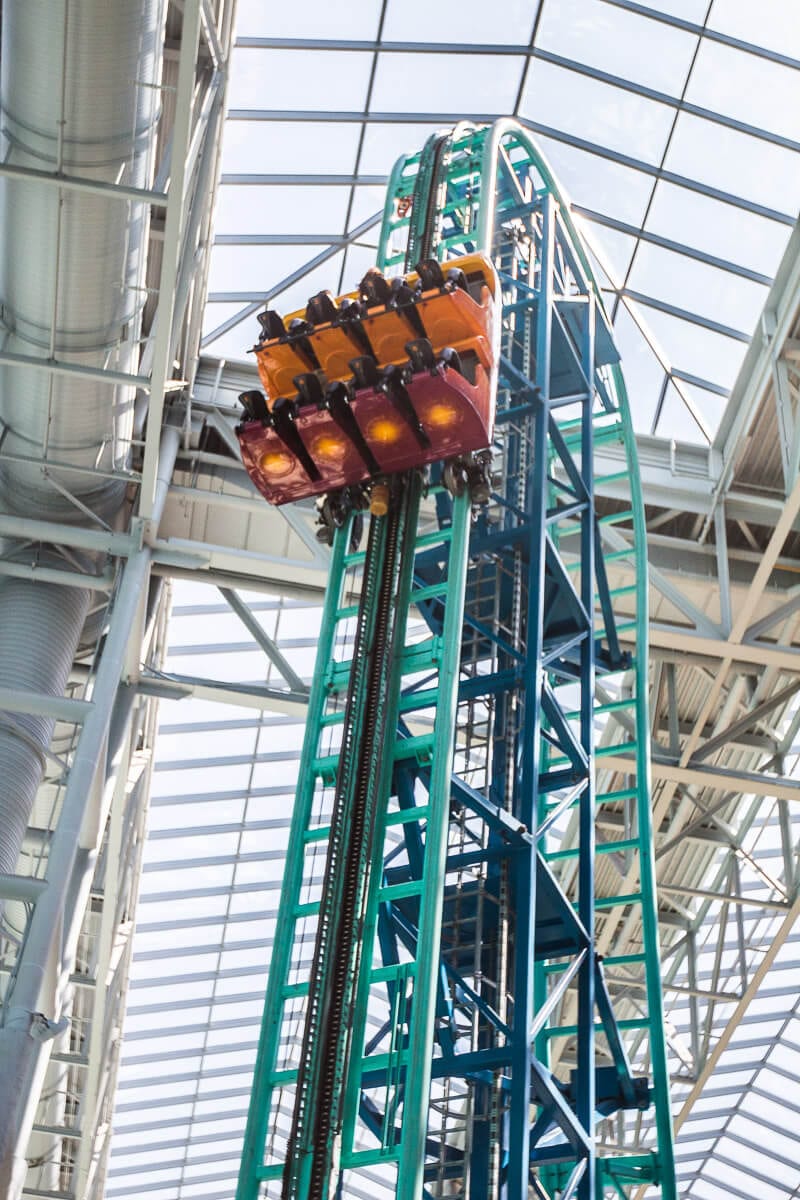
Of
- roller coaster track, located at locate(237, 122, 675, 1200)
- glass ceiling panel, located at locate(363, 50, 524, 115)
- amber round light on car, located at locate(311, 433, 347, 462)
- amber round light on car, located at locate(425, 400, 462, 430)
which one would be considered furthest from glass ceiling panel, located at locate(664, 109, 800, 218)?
amber round light on car, located at locate(311, 433, 347, 462)

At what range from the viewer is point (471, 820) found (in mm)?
14461

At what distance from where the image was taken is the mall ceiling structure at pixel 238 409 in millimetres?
14656

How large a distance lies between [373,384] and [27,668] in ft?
22.8

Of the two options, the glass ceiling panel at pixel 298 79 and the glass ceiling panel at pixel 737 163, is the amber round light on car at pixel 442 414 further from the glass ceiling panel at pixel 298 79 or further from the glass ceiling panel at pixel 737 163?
the glass ceiling panel at pixel 737 163

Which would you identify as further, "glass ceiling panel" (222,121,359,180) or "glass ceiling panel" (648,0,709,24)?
"glass ceiling panel" (222,121,359,180)

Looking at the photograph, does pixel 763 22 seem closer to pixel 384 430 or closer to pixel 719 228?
pixel 719 228

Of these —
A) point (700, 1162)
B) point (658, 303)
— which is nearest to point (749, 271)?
point (658, 303)

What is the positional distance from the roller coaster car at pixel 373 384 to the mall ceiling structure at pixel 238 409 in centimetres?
239

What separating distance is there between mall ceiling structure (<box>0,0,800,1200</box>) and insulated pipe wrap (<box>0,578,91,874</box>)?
58 millimetres

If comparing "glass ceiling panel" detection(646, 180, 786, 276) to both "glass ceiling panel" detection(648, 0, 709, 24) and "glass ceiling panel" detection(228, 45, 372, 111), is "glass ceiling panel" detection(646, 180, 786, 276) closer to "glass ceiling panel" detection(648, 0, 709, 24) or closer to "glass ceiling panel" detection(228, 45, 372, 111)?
"glass ceiling panel" detection(648, 0, 709, 24)

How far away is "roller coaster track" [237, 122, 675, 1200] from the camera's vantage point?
1080cm

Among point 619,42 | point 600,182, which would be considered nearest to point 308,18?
point 619,42

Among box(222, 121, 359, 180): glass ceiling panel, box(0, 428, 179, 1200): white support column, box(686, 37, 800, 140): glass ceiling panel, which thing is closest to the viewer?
box(0, 428, 179, 1200): white support column

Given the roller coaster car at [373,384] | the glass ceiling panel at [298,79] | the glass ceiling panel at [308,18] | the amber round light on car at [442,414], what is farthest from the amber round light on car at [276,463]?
the glass ceiling panel at [308,18]
